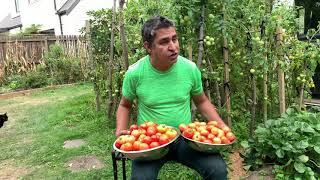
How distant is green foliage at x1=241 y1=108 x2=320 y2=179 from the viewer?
12.8 feet

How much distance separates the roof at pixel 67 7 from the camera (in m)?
21.3

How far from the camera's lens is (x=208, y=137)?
2801mm

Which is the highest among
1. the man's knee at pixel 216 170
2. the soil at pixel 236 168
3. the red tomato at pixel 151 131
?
the red tomato at pixel 151 131

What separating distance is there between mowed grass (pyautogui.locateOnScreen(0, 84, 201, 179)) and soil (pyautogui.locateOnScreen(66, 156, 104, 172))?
7cm

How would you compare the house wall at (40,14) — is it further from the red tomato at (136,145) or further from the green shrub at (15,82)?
the red tomato at (136,145)

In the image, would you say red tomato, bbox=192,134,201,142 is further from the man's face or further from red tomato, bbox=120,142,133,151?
the man's face

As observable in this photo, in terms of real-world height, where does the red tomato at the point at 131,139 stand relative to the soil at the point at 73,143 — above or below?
above

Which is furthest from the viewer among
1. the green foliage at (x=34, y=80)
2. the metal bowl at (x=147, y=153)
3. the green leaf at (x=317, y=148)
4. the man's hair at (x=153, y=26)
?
the green foliage at (x=34, y=80)

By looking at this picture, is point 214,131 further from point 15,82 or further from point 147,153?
point 15,82

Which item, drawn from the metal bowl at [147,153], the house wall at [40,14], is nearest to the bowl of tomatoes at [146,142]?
the metal bowl at [147,153]

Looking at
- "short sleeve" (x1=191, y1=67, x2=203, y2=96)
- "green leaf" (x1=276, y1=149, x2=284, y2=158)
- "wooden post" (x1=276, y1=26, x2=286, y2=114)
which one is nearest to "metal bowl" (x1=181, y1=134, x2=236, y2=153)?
"short sleeve" (x1=191, y1=67, x2=203, y2=96)

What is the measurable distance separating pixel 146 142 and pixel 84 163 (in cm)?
274

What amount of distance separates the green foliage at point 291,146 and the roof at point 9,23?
93.6 ft

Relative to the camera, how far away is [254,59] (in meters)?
4.43
